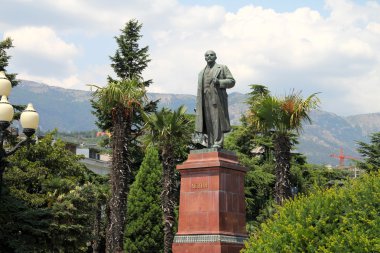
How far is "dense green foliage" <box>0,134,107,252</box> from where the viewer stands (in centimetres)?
2411

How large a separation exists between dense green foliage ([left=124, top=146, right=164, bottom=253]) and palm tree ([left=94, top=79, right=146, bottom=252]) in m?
6.94

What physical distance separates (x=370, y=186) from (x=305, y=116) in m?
13.1

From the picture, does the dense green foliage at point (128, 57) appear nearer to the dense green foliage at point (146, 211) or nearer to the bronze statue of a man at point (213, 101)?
the dense green foliage at point (146, 211)

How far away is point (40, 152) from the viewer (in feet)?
106

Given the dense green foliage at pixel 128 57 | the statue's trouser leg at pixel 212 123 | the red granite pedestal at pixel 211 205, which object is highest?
the dense green foliage at pixel 128 57

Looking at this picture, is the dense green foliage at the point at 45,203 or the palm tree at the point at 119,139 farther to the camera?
the palm tree at the point at 119,139

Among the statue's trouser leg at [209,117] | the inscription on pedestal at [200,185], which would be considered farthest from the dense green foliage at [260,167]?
the inscription on pedestal at [200,185]

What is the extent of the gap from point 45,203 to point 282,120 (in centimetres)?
1107

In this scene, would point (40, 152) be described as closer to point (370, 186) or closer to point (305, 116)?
point (305, 116)

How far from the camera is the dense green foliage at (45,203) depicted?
2411 centimetres

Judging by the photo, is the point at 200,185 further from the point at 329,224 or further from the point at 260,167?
the point at 260,167

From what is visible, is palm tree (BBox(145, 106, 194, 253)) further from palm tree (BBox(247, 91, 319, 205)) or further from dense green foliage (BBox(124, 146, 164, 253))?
dense green foliage (BBox(124, 146, 164, 253))

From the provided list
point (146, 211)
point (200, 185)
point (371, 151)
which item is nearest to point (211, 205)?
point (200, 185)

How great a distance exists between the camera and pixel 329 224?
1438 cm
